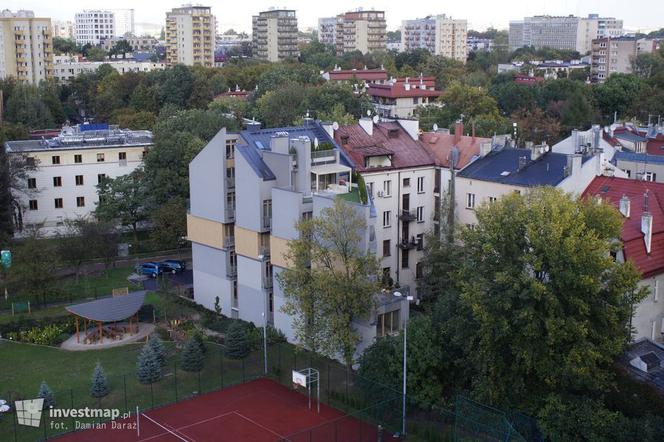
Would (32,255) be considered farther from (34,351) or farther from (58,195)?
(58,195)

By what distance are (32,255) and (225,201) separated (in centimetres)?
1218

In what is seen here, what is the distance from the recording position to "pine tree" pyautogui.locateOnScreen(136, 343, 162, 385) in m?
36.2

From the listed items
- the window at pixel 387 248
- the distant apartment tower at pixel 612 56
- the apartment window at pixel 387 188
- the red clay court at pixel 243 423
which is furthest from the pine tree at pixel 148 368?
the distant apartment tower at pixel 612 56

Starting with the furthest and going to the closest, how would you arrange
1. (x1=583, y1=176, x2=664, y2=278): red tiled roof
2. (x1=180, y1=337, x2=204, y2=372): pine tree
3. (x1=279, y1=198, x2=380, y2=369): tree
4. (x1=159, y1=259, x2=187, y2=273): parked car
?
(x1=159, y1=259, x2=187, y2=273): parked car, (x1=180, y1=337, x2=204, y2=372): pine tree, (x1=279, y1=198, x2=380, y2=369): tree, (x1=583, y1=176, x2=664, y2=278): red tiled roof

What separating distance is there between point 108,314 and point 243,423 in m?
12.3

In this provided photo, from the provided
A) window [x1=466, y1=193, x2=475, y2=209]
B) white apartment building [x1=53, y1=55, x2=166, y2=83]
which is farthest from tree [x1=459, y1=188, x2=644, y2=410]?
white apartment building [x1=53, y1=55, x2=166, y2=83]

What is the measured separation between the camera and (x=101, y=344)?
4162 cm

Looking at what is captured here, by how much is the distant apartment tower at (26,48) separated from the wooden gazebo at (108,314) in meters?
112

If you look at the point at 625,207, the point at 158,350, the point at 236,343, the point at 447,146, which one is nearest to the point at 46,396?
the point at 158,350

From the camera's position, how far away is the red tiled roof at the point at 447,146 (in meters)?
49.1

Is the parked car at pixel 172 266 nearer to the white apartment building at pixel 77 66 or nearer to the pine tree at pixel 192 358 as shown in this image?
the pine tree at pixel 192 358

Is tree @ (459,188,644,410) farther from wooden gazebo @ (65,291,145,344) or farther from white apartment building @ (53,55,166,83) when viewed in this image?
white apartment building @ (53,55,166,83)

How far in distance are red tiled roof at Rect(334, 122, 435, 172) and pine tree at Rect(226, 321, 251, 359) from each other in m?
12.8

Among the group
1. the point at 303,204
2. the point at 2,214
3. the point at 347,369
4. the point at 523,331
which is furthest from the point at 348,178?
the point at 2,214
